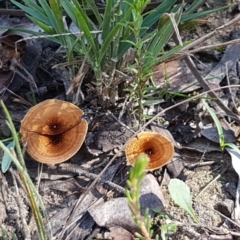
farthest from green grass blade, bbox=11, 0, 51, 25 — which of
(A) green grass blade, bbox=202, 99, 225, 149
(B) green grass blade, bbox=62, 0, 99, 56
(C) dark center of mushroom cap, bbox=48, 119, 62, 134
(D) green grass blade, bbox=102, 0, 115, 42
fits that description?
(A) green grass blade, bbox=202, 99, 225, 149

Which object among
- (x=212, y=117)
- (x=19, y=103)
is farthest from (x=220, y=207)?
(x=19, y=103)

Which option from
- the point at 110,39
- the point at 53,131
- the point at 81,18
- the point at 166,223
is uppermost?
the point at 81,18

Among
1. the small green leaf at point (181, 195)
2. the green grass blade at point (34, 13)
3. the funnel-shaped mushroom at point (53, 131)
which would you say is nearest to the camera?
the small green leaf at point (181, 195)

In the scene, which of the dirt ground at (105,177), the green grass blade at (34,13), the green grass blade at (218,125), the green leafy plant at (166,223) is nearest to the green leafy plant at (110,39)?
the green grass blade at (34,13)

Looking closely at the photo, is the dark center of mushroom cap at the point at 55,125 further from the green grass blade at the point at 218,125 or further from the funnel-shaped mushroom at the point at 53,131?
the green grass blade at the point at 218,125

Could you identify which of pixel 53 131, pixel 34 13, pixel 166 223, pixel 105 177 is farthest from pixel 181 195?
pixel 34 13

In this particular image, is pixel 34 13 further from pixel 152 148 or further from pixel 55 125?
pixel 152 148

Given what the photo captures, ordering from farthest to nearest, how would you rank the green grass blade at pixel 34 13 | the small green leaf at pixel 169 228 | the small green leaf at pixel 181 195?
the green grass blade at pixel 34 13 → the small green leaf at pixel 181 195 → the small green leaf at pixel 169 228
